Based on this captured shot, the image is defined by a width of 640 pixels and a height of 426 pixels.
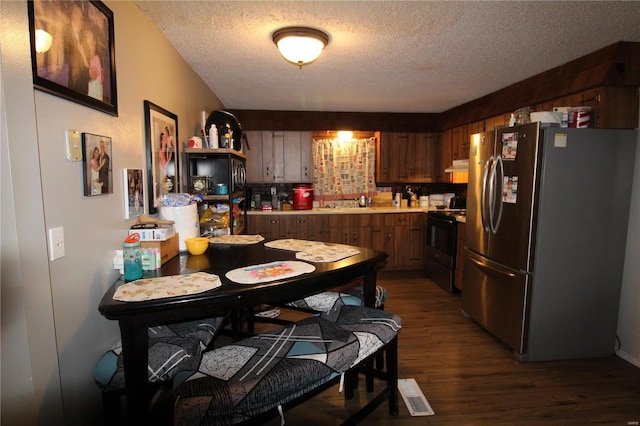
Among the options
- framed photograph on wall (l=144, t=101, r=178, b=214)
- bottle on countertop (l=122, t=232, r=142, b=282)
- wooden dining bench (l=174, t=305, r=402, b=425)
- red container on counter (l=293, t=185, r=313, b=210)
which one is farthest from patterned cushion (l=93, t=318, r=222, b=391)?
red container on counter (l=293, t=185, r=313, b=210)

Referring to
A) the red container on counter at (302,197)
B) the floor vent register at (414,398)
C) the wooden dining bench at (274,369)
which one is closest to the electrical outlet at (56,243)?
the wooden dining bench at (274,369)

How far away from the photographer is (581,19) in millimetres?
2059

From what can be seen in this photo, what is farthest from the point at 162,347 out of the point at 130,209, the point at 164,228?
the point at 130,209

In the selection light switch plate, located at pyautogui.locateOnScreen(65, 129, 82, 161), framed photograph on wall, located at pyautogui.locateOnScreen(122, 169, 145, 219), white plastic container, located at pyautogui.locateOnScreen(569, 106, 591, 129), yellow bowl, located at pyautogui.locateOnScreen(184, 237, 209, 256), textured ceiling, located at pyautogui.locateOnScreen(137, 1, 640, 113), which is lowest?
yellow bowl, located at pyautogui.locateOnScreen(184, 237, 209, 256)

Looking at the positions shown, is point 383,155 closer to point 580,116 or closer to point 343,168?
point 343,168

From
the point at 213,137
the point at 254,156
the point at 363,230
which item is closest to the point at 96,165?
the point at 213,137

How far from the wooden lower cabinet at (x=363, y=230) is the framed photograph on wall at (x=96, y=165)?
3139 millimetres

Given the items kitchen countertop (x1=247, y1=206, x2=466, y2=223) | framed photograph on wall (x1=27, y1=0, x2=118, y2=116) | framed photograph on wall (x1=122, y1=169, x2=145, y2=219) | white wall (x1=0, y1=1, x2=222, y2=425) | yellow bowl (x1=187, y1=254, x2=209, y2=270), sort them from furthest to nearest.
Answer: kitchen countertop (x1=247, y1=206, x2=466, y2=223)
framed photograph on wall (x1=122, y1=169, x2=145, y2=219)
yellow bowl (x1=187, y1=254, x2=209, y2=270)
framed photograph on wall (x1=27, y1=0, x2=118, y2=116)
white wall (x1=0, y1=1, x2=222, y2=425)

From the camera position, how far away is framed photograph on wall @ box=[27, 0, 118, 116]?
1138 mm

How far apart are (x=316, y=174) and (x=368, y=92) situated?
1636mm

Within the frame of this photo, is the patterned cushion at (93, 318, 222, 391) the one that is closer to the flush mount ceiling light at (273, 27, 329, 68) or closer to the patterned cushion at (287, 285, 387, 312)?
the patterned cushion at (287, 285, 387, 312)

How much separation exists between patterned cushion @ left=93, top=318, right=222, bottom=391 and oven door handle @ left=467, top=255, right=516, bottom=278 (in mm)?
2215

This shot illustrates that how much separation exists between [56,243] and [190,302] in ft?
1.76

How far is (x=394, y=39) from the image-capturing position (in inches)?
92.4
